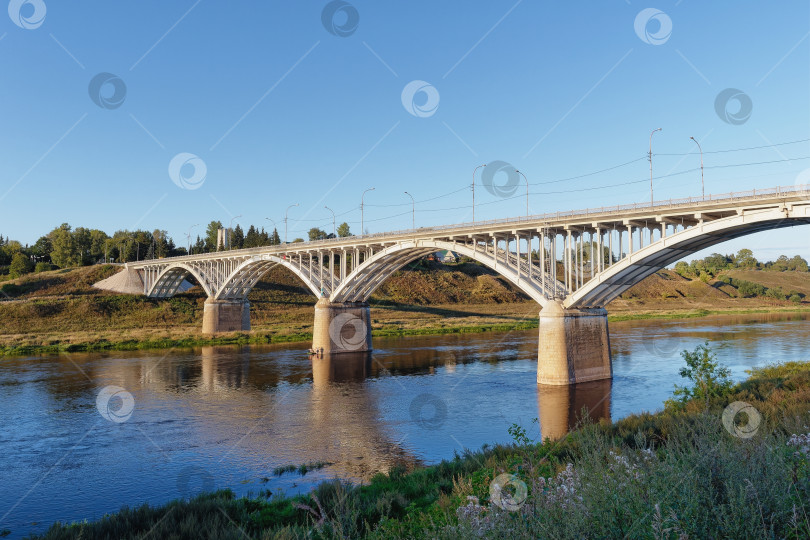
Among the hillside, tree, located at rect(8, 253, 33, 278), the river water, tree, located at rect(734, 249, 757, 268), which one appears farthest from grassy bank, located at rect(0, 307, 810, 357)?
tree, located at rect(734, 249, 757, 268)

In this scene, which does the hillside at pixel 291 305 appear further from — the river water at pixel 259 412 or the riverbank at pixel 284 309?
the river water at pixel 259 412

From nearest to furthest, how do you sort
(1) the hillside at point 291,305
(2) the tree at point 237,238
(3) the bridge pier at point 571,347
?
(3) the bridge pier at point 571,347
(1) the hillside at point 291,305
(2) the tree at point 237,238

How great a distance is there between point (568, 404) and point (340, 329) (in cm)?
2815

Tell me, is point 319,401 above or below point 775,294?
below

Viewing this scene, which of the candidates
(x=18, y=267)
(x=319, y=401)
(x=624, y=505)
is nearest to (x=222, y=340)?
(x=319, y=401)

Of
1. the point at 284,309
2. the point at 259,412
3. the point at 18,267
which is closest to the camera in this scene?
the point at 259,412

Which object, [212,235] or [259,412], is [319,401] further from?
[212,235]

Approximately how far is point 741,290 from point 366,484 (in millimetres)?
129946

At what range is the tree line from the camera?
10763 cm

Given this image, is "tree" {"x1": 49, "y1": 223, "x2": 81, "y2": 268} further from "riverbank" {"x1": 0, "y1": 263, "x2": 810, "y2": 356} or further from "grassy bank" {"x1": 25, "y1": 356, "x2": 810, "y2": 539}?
"grassy bank" {"x1": 25, "y1": 356, "x2": 810, "y2": 539}

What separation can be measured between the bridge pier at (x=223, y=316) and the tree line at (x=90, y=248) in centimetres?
3683

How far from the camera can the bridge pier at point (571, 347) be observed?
103 feet

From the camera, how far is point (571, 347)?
31938 millimetres

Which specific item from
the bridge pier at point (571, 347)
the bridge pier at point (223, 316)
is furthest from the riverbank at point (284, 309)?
the bridge pier at point (571, 347)
